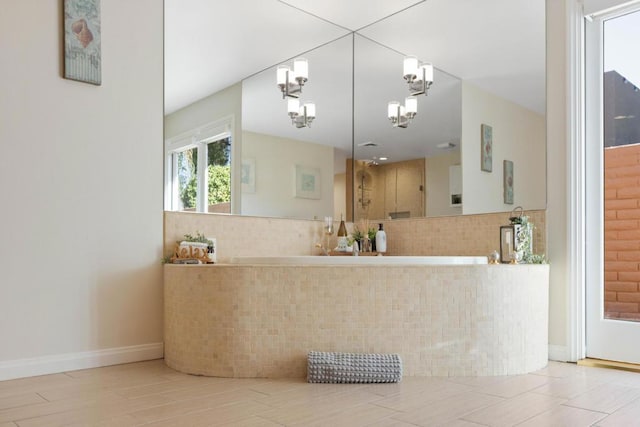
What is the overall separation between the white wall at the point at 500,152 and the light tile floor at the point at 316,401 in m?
1.08

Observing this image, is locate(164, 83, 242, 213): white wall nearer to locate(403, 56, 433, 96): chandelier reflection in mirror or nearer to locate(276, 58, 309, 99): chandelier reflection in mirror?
locate(276, 58, 309, 99): chandelier reflection in mirror

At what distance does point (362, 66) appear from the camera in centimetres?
402

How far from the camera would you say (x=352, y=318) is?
244 cm

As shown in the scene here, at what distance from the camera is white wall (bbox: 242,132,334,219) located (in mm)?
3557

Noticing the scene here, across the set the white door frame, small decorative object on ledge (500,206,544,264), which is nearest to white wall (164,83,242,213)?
small decorative object on ledge (500,206,544,264)

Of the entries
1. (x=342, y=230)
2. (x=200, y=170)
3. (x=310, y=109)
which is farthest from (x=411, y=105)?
(x=200, y=170)

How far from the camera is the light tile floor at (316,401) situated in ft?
5.97

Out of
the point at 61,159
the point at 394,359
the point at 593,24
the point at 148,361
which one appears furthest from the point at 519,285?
the point at 61,159

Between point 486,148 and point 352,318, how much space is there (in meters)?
1.61

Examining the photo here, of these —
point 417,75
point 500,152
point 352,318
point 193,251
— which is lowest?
point 352,318

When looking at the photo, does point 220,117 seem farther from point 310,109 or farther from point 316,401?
point 316,401

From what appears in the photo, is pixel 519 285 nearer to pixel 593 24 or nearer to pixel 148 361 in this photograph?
pixel 593 24

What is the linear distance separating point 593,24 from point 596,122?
1.88ft

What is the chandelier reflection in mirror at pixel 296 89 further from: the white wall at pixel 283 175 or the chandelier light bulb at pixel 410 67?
the chandelier light bulb at pixel 410 67
